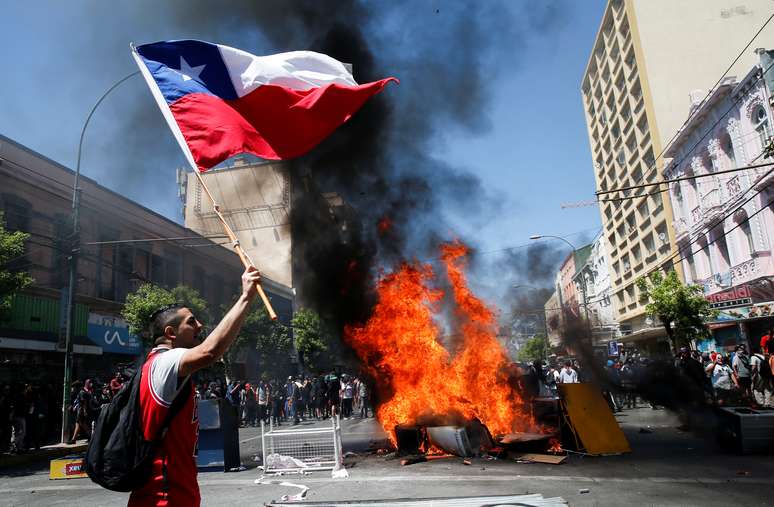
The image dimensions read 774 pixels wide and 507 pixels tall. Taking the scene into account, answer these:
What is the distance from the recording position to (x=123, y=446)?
2379mm

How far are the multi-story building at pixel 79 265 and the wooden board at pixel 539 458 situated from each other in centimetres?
1094

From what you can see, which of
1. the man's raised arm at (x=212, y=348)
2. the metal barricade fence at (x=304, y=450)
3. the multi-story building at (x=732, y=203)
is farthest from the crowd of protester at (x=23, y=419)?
the multi-story building at (x=732, y=203)

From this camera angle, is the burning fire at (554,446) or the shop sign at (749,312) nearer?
the burning fire at (554,446)

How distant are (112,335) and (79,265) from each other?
3221mm

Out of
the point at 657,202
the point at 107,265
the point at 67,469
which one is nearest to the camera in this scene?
the point at 67,469

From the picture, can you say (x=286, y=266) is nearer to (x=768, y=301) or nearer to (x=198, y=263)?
(x=198, y=263)

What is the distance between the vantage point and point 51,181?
19.9m

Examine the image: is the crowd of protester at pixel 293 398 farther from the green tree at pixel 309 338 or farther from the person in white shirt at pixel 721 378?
the person in white shirt at pixel 721 378

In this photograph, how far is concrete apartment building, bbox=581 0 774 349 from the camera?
34469mm

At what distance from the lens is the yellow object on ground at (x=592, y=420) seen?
29.8 feet

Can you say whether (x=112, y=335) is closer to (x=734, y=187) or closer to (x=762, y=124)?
(x=734, y=187)

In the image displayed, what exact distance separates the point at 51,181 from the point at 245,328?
10.5 meters

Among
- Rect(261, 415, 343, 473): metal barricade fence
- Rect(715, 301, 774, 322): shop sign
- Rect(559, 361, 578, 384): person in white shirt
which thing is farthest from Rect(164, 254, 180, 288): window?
Rect(715, 301, 774, 322): shop sign

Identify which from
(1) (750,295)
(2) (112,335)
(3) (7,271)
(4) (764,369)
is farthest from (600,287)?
(3) (7,271)
